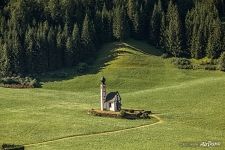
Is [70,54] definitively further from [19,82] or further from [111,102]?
[111,102]

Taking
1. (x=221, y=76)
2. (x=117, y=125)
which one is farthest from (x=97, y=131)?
(x=221, y=76)

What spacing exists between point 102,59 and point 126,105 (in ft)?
135

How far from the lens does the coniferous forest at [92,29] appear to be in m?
139

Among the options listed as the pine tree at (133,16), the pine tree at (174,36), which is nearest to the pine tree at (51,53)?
the pine tree at (133,16)

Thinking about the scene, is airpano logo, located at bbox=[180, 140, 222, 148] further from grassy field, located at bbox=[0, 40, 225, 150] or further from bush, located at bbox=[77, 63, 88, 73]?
bush, located at bbox=[77, 63, 88, 73]

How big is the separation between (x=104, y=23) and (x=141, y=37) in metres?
11.8

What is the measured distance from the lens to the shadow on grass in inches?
5241

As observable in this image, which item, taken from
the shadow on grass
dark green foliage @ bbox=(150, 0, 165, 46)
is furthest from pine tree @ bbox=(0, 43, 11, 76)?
dark green foliage @ bbox=(150, 0, 165, 46)

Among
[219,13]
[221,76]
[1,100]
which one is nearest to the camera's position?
[1,100]

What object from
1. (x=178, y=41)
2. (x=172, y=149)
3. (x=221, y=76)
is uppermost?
(x=178, y=41)

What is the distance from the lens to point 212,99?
104m

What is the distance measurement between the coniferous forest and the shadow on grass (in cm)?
243

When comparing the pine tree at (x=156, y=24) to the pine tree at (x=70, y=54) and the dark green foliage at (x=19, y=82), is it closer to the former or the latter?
the pine tree at (x=70, y=54)

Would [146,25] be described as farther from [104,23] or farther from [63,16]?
[63,16]
